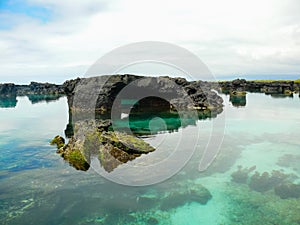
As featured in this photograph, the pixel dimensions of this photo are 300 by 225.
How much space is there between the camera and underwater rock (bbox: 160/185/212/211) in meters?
14.4

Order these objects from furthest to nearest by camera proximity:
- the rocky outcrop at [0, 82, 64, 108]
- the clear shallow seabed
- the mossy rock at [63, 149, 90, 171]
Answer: the rocky outcrop at [0, 82, 64, 108] < the mossy rock at [63, 149, 90, 171] < the clear shallow seabed

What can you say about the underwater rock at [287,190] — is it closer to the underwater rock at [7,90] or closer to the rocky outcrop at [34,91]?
the rocky outcrop at [34,91]

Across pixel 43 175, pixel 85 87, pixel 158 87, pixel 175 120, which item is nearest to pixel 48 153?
pixel 43 175

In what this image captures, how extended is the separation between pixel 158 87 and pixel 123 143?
→ 134 feet

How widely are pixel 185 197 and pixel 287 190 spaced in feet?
21.6

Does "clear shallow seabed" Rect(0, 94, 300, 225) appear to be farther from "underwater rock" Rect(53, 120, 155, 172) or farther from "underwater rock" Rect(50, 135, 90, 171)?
"underwater rock" Rect(53, 120, 155, 172)

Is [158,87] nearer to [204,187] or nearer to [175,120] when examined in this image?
[175,120]

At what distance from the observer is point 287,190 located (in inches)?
637

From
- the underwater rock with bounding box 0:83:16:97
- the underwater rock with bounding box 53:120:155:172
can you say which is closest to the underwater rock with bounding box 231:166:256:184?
the underwater rock with bounding box 53:120:155:172

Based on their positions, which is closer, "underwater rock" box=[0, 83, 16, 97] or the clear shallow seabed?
the clear shallow seabed

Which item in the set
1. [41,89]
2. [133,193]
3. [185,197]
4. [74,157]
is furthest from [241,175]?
[41,89]

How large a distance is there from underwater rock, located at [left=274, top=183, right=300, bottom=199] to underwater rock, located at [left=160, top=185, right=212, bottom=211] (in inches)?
169

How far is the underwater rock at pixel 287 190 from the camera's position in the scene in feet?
50.7

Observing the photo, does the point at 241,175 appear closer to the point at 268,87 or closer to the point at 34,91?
the point at 268,87
